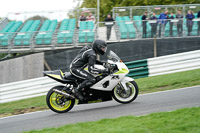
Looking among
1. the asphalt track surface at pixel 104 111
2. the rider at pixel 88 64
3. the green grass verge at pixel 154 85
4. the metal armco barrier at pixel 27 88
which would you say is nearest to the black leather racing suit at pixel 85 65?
the rider at pixel 88 64

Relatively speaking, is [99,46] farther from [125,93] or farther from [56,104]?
[56,104]

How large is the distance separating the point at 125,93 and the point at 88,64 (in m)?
1.22

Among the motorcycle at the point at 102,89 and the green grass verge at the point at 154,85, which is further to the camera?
the green grass verge at the point at 154,85

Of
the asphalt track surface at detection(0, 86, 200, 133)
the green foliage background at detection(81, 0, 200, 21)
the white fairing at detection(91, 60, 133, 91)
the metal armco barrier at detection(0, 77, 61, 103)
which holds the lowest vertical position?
the metal armco barrier at detection(0, 77, 61, 103)

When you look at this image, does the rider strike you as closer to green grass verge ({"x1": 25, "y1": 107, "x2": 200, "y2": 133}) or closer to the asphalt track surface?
the asphalt track surface

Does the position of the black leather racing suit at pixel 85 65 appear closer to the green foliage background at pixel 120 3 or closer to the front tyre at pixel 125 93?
the front tyre at pixel 125 93

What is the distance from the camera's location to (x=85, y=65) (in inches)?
340

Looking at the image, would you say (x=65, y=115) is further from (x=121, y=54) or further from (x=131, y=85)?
(x=121, y=54)

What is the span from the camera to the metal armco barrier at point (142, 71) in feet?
42.0

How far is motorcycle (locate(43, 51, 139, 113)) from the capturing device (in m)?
8.43

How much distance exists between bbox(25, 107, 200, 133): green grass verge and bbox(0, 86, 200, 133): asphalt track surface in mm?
846

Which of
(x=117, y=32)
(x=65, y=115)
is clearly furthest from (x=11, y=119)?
(x=117, y=32)

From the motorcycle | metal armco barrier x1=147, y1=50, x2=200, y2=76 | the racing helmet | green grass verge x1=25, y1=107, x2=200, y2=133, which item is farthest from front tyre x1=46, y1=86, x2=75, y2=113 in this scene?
metal armco barrier x1=147, y1=50, x2=200, y2=76

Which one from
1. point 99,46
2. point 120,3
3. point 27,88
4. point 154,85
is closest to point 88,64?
point 99,46
